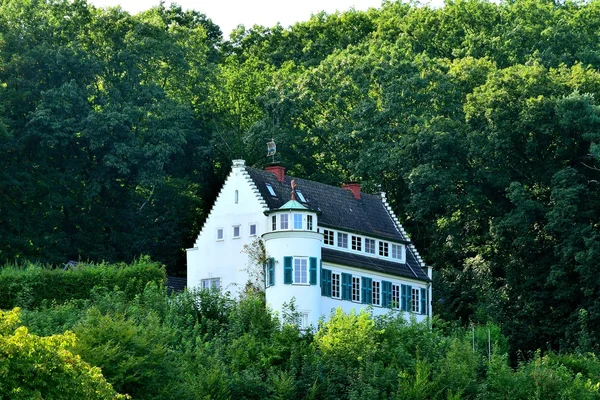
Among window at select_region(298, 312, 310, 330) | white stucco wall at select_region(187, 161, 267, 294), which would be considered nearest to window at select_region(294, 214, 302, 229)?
white stucco wall at select_region(187, 161, 267, 294)

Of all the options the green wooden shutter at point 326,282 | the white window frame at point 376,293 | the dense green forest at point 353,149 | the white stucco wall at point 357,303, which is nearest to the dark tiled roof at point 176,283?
the dense green forest at point 353,149

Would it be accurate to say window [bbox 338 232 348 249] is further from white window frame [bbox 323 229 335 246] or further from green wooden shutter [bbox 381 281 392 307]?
green wooden shutter [bbox 381 281 392 307]

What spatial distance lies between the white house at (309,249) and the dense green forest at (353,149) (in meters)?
4.59

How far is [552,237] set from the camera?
85.4m

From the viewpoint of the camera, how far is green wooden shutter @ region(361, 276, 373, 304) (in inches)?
3091

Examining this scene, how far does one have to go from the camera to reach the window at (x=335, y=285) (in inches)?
3023

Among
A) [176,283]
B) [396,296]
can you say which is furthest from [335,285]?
[176,283]

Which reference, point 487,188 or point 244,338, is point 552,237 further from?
point 244,338

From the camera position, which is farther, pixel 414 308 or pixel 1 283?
pixel 414 308

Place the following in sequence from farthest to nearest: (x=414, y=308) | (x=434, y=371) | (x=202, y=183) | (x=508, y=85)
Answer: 1. (x=202, y=183)
2. (x=508, y=85)
3. (x=414, y=308)
4. (x=434, y=371)

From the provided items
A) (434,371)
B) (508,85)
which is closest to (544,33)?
(508,85)

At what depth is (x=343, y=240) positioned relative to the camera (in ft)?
261

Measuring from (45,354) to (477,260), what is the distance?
50.0m

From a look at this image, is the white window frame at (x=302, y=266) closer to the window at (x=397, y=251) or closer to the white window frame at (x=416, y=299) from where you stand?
the white window frame at (x=416, y=299)
